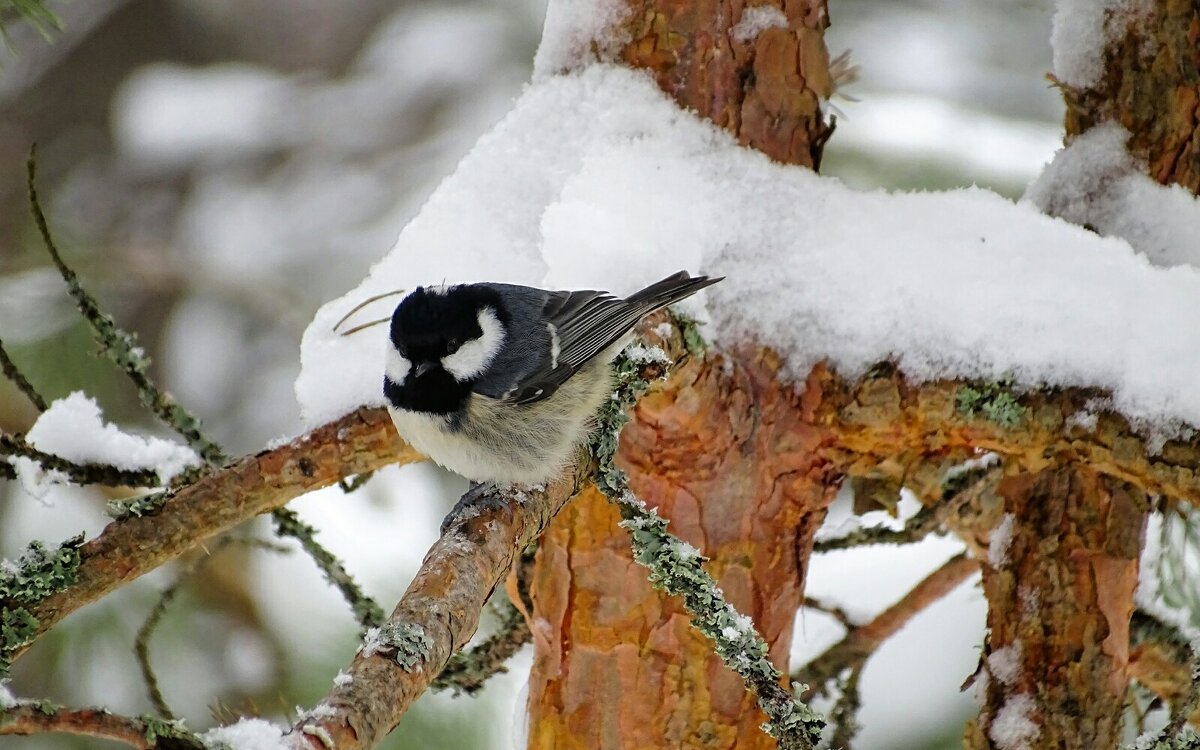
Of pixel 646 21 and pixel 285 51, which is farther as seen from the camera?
pixel 285 51

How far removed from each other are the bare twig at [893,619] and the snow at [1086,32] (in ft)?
2.85

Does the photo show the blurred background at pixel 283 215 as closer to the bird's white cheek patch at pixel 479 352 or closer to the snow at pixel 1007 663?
the snow at pixel 1007 663

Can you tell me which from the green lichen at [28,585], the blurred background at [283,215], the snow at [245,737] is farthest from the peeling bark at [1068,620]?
the green lichen at [28,585]

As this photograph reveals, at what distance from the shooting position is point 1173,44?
1.81 metres

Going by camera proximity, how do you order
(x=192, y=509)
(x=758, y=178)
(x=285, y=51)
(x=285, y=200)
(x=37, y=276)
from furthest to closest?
(x=285, y=51) → (x=285, y=200) → (x=37, y=276) → (x=758, y=178) → (x=192, y=509)

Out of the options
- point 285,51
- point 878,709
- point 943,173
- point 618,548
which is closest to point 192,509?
point 618,548

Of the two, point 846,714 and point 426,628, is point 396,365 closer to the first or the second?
point 426,628

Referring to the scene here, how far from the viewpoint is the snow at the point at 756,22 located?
5.88 feet

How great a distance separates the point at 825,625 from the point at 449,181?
156 cm

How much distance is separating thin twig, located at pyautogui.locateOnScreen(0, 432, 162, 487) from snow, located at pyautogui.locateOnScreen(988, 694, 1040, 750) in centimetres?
133

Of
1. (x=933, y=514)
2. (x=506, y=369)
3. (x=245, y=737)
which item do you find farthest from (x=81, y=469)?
(x=933, y=514)

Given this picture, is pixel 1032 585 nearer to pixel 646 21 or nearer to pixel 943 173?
pixel 646 21

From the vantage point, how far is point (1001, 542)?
1.87 metres

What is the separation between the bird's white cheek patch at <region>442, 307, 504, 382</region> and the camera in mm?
1785
